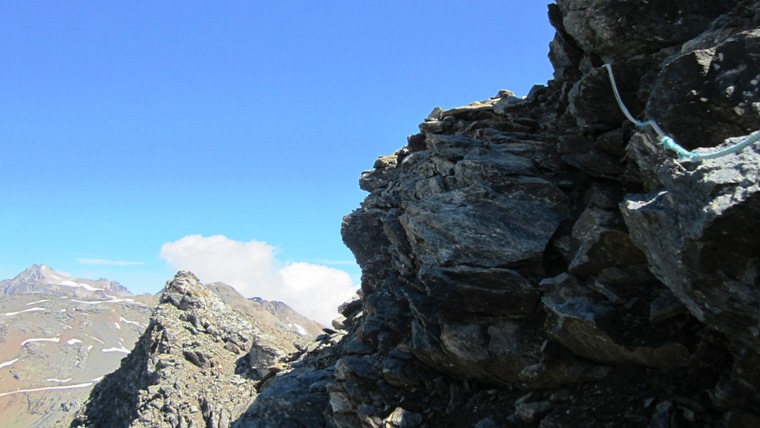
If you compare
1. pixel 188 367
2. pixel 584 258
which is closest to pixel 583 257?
pixel 584 258

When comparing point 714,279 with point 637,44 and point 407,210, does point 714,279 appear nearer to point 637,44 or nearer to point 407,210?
point 637,44

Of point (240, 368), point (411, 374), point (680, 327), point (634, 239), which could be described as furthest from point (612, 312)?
point (240, 368)

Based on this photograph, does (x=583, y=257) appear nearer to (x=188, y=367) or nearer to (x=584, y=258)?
(x=584, y=258)

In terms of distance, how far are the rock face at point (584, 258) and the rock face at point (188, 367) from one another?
2935 cm

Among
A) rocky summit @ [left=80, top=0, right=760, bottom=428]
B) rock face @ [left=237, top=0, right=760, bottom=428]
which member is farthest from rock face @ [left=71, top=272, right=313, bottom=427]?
rock face @ [left=237, top=0, right=760, bottom=428]

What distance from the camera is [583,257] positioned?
17.0 metres

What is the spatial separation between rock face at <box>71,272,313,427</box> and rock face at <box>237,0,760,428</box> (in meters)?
29.4

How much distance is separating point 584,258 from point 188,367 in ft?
191

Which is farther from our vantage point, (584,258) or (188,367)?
(188,367)

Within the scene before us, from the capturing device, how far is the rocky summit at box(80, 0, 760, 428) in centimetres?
1147

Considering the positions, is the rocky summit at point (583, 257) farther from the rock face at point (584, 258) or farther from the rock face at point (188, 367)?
the rock face at point (188, 367)

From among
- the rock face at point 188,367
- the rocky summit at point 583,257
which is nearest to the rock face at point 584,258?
the rocky summit at point 583,257

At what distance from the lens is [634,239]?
1334 centimetres

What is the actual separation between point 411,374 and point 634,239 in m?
12.7
